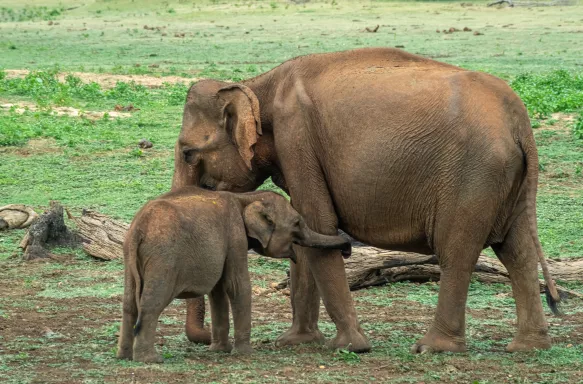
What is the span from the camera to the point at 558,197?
44.7 ft

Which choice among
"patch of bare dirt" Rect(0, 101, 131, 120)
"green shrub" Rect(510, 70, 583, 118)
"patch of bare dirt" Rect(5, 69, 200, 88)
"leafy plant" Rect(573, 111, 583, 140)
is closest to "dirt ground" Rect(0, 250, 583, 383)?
"leafy plant" Rect(573, 111, 583, 140)

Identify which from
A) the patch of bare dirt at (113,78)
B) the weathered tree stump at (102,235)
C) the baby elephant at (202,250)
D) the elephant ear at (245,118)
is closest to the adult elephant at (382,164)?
the elephant ear at (245,118)

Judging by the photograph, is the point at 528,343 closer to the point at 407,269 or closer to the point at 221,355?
the point at 221,355

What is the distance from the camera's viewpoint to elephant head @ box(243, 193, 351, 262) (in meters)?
7.71

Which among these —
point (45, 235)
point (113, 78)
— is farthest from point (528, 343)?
point (113, 78)

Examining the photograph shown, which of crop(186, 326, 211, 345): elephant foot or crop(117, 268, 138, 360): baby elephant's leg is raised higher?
crop(117, 268, 138, 360): baby elephant's leg

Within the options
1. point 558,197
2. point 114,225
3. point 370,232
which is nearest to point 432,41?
point 558,197

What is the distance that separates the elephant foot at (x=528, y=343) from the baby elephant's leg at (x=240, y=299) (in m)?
1.77

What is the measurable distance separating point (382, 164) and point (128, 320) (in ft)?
6.18

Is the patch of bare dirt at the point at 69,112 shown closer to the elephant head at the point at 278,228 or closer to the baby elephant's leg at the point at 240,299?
the elephant head at the point at 278,228

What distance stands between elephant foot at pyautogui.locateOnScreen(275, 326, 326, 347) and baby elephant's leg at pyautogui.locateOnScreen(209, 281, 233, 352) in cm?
46

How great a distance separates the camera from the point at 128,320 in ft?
24.2

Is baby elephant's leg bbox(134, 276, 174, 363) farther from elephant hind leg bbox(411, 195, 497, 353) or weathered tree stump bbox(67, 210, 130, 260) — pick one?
weathered tree stump bbox(67, 210, 130, 260)

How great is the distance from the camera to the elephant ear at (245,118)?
26.0 ft
